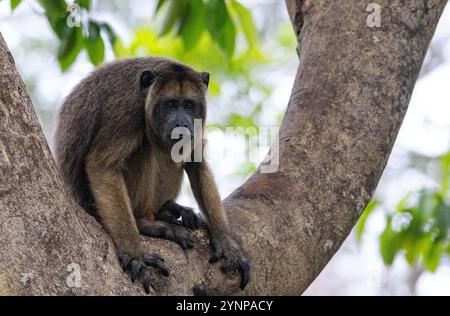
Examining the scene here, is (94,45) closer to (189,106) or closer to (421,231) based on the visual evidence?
(189,106)

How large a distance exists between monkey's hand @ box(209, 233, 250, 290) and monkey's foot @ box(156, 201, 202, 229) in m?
0.47

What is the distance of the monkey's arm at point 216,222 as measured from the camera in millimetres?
4488

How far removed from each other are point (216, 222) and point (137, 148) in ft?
2.93

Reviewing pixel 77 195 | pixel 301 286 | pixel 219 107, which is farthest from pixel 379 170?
pixel 219 107

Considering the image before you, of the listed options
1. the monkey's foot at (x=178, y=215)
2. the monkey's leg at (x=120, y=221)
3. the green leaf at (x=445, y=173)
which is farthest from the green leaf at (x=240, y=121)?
the monkey's leg at (x=120, y=221)

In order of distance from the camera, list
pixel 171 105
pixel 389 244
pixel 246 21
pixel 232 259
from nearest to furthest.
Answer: pixel 232 259
pixel 171 105
pixel 246 21
pixel 389 244

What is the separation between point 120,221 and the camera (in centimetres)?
466

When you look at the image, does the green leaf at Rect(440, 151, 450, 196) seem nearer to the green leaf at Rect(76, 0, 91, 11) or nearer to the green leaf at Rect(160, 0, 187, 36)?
the green leaf at Rect(160, 0, 187, 36)

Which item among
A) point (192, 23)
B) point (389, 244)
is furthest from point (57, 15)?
point (389, 244)

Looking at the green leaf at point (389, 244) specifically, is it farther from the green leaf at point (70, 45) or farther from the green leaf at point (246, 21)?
the green leaf at point (70, 45)

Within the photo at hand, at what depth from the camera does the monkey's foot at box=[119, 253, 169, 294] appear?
4.00m

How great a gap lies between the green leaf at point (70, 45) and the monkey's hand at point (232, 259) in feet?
6.87

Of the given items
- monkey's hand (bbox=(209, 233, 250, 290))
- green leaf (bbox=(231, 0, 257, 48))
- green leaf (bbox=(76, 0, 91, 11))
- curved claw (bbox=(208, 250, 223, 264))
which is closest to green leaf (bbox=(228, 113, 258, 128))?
green leaf (bbox=(231, 0, 257, 48))

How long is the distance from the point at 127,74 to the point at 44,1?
84 cm
